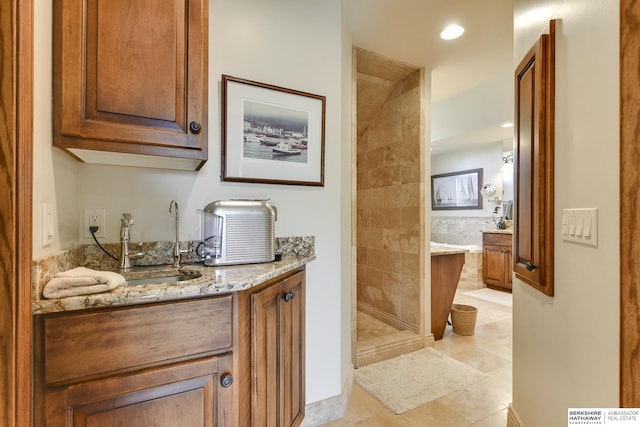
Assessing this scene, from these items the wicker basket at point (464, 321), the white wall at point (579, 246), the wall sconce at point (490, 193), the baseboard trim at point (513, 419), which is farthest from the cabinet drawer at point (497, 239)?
the white wall at point (579, 246)

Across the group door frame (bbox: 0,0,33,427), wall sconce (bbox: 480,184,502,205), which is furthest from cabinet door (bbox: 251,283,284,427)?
wall sconce (bbox: 480,184,502,205)

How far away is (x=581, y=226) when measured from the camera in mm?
942

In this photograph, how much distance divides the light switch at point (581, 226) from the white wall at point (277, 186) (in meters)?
1.09

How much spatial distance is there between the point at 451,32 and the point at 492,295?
Result: 4.04m

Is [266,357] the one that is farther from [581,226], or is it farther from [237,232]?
[581,226]

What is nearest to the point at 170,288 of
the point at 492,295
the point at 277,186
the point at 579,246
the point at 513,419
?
the point at 277,186

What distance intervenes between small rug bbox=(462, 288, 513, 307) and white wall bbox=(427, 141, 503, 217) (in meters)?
1.41

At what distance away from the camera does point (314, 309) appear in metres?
1.70

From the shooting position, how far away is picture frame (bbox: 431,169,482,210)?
5.43 m

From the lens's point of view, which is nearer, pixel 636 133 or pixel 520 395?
pixel 636 133

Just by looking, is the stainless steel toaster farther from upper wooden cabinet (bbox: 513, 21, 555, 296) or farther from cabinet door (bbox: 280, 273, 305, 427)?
upper wooden cabinet (bbox: 513, 21, 555, 296)

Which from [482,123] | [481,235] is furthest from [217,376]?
[481,235]

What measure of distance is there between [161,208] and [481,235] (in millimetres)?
5542

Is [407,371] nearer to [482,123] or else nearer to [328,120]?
[328,120]
